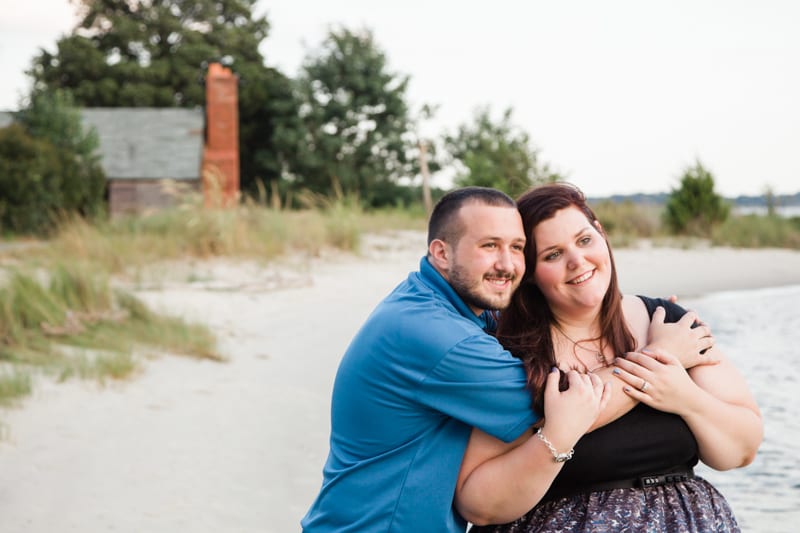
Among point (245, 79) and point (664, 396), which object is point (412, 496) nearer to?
point (664, 396)

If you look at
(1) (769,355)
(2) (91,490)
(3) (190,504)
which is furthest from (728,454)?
(1) (769,355)

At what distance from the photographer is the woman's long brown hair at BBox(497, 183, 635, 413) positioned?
2.97 metres

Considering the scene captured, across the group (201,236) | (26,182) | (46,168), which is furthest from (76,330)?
(46,168)

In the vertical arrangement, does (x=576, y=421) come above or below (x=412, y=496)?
above

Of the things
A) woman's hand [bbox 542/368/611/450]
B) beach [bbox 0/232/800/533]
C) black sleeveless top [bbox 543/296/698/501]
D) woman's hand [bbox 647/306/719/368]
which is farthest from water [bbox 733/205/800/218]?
woman's hand [bbox 542/368/611/450]

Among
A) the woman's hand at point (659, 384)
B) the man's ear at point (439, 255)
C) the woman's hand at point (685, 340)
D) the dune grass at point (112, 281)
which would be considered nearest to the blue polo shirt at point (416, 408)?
the man's ear at point (439, 255)

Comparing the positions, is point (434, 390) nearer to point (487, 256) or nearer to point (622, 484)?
point (487, 256)

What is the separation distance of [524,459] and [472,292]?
0.55m

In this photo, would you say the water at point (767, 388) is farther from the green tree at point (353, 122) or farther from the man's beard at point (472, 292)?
the green tree at point (353, 122)

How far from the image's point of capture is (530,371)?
2.71 m

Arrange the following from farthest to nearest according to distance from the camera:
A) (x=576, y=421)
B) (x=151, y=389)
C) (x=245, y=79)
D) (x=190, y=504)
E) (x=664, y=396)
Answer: (x=245, y=79), (x=151, y=389), (x=190, y=504), (x=664, y=396), (x=576, y=421)

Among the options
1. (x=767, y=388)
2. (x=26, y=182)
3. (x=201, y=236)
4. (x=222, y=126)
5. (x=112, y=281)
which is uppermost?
(x=222, y=126)

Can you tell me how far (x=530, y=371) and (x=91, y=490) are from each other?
10.8 feet

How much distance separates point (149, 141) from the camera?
31281 mm
